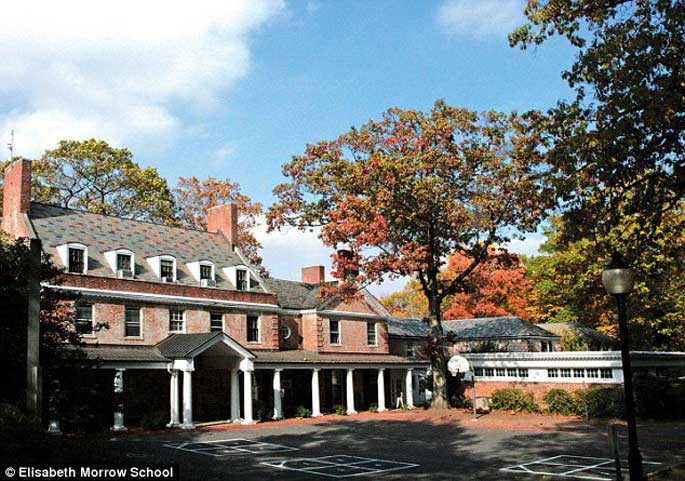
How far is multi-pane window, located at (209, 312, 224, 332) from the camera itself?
35.9 m

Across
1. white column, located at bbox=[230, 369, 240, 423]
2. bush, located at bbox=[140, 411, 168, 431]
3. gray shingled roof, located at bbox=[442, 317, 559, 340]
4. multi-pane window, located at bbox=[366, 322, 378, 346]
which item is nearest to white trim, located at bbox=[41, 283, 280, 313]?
white column, located at bbox=[230, 369, 240, 423]

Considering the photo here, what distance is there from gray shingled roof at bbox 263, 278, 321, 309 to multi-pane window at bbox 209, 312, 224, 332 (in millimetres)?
4517

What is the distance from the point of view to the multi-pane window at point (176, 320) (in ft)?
112

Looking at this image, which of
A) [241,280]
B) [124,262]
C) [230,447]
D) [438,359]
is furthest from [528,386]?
[124,262]

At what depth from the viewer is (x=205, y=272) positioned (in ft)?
120

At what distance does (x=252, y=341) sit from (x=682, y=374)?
78.0 ft

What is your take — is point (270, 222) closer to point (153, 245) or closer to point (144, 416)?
point (153, 245)

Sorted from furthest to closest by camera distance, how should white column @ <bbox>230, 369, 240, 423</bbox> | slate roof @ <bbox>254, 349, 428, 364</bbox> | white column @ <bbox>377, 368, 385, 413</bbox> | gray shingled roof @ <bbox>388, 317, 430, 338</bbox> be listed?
gray shingled roof @ <bbox>388, 317, 430, 338</bbox>, white column @ <bbox>377, 368, 385, 413</bbox>, slate roof @ <bbox>254, 349, 428, 364</bbox>, white column @ <bbox>230, 369, 240, 423</bbox>

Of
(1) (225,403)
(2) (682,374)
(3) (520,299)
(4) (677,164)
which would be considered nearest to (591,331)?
(3) (520,299)

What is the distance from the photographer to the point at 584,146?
15133 mm

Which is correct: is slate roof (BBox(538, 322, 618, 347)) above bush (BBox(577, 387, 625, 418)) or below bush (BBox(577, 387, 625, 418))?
above

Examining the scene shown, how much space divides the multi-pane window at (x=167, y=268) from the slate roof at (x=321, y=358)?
20.6 ft

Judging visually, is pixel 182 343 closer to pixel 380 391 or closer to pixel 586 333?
pixel 380 391

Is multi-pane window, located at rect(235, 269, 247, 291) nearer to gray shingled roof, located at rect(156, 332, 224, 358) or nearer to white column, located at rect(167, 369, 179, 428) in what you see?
gray shingled roof, located at rect(156, 332, 224, 358)
